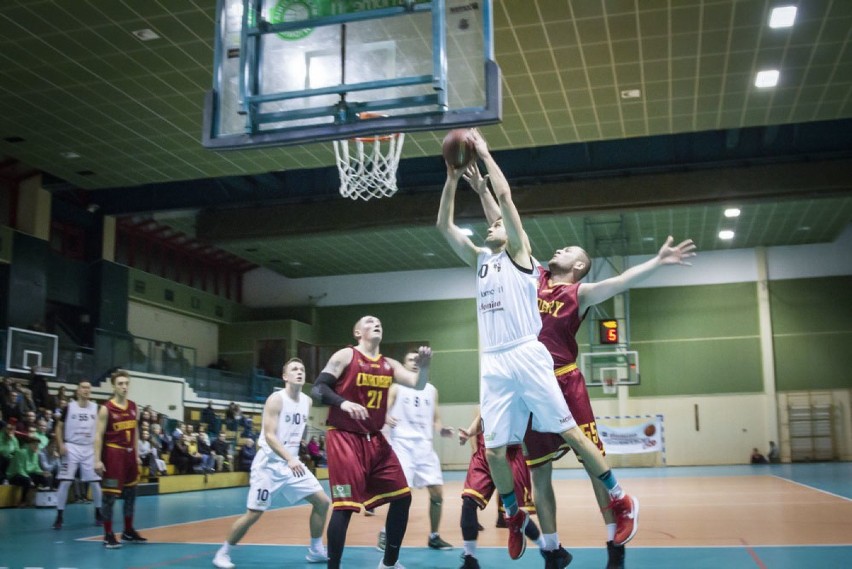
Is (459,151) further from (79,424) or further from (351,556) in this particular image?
(79,424)

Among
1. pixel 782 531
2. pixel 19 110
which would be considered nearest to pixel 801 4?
pixel 782 531

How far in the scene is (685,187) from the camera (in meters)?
20.3

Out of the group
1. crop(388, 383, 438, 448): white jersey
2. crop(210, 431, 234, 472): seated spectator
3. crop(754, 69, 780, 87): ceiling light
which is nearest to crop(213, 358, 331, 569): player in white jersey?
crop(388, 383, 438, 448): white jersey

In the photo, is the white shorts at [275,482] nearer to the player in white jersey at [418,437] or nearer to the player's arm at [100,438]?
the player in white jersey at [418,437]

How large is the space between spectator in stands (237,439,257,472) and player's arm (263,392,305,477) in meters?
15.0

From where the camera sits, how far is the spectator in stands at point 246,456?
869 inches

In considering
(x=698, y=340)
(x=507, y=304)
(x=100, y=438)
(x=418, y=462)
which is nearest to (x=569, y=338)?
(x=507, y=304)

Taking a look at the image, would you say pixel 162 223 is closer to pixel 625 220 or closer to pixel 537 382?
pixel 625 220

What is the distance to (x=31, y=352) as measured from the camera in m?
18.1

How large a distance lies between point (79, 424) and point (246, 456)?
1035cm

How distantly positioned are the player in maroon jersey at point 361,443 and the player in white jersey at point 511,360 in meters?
0.72

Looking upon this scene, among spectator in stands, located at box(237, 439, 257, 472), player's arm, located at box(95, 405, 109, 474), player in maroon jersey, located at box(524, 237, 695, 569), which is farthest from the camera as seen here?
spectator in stands, located at box(237, 439, 257, 472)

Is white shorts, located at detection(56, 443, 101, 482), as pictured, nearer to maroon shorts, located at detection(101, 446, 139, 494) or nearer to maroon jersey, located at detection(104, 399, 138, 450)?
maroon jersey, located at detection(104, 399, 138, 450)

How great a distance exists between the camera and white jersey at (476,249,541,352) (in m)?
5.34
